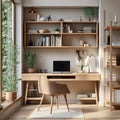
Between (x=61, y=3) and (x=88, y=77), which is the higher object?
(x=61, y=3)

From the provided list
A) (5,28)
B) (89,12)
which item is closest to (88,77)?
(89,12)

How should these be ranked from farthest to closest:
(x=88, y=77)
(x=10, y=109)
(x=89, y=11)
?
(x=89, y=11) < (x=88, y=77) < (x=10, y=109)

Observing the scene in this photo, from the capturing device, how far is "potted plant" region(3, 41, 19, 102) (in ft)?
18.3

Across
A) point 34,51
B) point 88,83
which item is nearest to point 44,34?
point 34,51

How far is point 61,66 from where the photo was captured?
22.4ft

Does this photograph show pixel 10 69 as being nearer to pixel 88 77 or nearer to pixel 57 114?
pixel 57 114

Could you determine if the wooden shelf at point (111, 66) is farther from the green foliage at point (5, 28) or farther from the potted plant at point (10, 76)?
the green foliage at point (5, 28)

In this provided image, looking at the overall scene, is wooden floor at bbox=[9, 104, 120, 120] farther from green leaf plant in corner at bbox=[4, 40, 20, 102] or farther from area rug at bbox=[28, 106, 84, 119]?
green leaf plant in corner at bbox=[4, 40, 20, 102]

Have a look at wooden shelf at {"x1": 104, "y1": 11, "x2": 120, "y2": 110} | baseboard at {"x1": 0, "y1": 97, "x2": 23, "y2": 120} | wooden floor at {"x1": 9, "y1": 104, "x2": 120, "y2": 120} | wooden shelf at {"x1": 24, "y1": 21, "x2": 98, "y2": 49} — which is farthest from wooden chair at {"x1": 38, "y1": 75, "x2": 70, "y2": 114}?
wooden shelf at {"x1": 24, "y1": 21, "x2": 98, "y2": 49}

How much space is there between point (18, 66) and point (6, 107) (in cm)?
190

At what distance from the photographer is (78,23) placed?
6.96 metres

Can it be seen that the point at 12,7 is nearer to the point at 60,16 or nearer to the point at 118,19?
the point at 60,16

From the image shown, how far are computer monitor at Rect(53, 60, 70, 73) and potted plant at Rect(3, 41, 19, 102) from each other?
112cm

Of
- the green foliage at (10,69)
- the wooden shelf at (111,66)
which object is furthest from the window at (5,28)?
the wooden shelf at (111,66)
